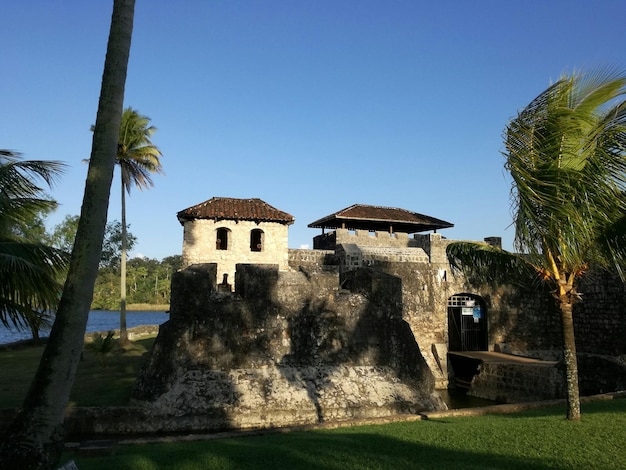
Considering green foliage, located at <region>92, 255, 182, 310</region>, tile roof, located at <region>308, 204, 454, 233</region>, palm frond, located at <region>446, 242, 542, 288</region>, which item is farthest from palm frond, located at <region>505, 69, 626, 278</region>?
green foliage, located at <region>92, 255, 182, 310</region>

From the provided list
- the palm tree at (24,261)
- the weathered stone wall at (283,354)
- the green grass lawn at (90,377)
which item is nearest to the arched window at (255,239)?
the green grass lawn at (90,377)

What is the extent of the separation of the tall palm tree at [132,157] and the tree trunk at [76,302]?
17.0 m

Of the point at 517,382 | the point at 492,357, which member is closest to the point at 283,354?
the point at 517,382

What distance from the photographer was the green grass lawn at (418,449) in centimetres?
566

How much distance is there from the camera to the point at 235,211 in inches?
777

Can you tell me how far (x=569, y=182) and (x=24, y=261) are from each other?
7.96 m

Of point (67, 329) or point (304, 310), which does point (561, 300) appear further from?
point (67, 329)

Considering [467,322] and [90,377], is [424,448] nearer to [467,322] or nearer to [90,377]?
[90,377]

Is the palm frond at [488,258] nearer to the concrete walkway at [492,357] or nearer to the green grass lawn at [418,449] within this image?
the green grass lawn at [418,449]

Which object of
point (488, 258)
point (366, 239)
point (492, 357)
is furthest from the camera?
point (366, 239)

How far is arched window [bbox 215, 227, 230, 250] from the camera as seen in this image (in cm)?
2001

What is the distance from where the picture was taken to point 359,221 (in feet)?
78.9

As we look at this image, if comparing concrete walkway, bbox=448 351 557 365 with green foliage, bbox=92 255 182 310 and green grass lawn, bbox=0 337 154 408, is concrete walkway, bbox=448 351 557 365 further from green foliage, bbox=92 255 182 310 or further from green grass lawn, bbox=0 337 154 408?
green foliage, bbox=92 255 182 310

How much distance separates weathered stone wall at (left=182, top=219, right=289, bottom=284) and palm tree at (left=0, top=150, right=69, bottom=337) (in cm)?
1035
